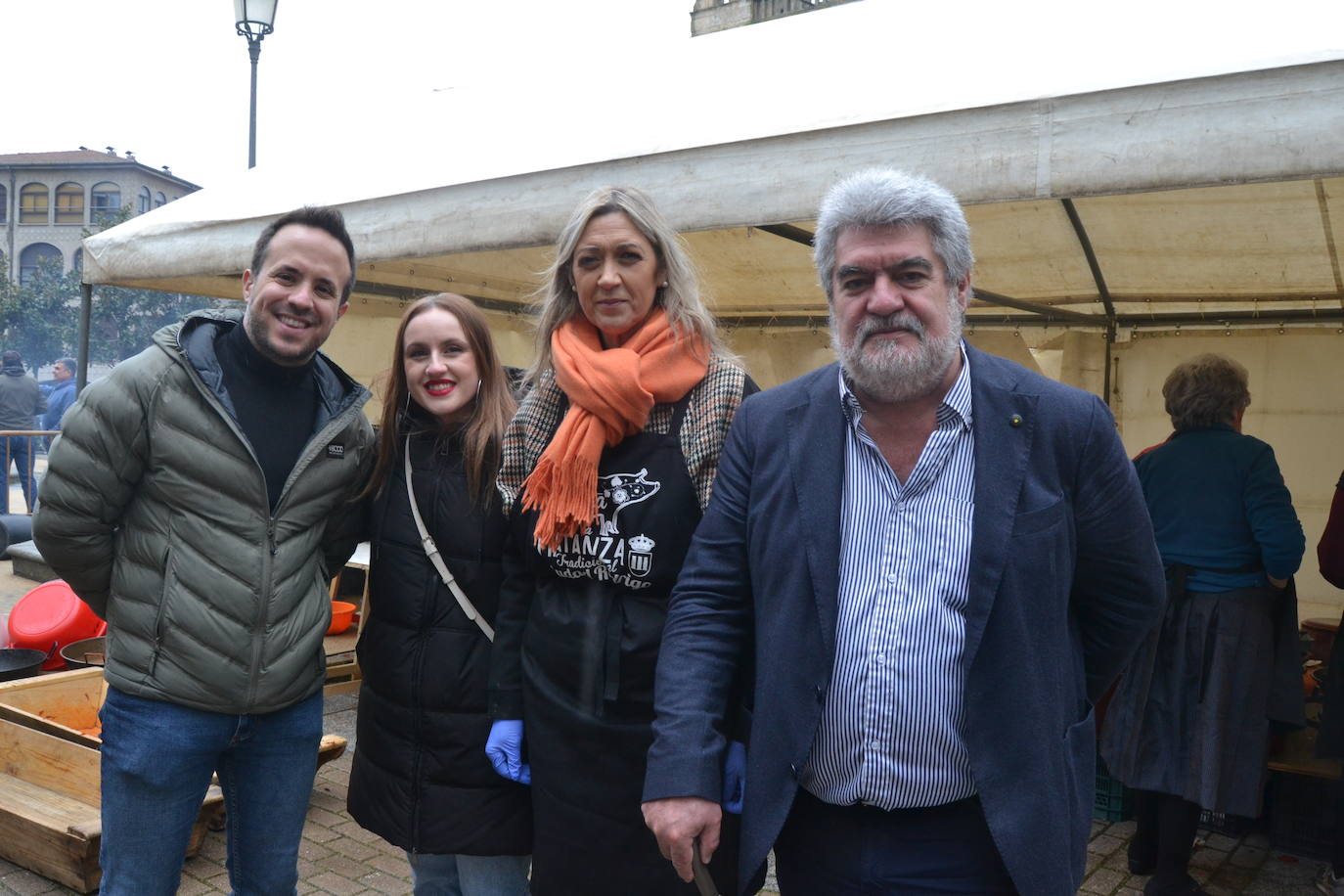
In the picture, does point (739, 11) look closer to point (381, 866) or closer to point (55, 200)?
point (381, 866)

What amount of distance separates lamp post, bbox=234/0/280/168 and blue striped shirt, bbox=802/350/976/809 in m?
7.87

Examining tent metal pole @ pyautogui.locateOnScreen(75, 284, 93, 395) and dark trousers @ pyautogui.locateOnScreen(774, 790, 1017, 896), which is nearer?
dark trousers @ pyautogui.locateOnScreen(774, 790, 1017, 896)

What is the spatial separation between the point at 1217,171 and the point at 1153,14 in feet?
2.43

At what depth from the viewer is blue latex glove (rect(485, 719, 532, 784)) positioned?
2.12m

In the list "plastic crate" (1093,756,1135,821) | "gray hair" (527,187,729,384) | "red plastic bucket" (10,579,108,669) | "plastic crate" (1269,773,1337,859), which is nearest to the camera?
"gray hair" (527,187,729,384)

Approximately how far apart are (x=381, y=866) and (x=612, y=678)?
214cm

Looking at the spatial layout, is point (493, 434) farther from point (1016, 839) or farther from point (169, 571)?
point (1016, 839)

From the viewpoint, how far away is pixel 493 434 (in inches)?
91.6

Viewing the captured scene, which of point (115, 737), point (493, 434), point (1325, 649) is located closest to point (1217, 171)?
point (493, 434)

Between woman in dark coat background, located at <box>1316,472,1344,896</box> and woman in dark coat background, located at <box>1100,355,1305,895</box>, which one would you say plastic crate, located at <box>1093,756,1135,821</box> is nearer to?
woman in dark coat background, located at <box>1100,355,1305,895</box>

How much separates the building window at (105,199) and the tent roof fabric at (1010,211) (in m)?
71.3

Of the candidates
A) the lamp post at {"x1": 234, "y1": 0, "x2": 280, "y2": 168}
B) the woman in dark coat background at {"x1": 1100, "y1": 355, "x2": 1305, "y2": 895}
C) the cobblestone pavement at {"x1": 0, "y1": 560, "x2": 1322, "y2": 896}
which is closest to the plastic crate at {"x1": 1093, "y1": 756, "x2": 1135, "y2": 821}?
the cobblestone pavement at {"x1": 0, "y1": 560, "x2": 1322, "y2": 896}

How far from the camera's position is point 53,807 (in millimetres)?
3385

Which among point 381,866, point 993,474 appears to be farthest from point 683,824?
point 381,866
